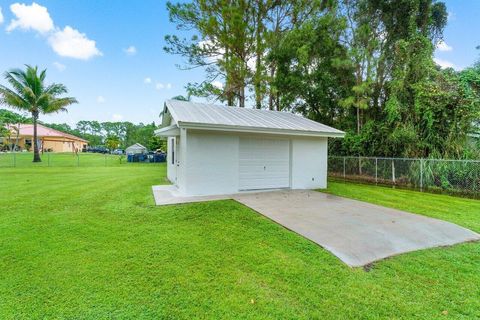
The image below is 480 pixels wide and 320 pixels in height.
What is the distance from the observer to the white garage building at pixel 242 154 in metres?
7.74

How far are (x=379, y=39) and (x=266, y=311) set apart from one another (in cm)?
1496

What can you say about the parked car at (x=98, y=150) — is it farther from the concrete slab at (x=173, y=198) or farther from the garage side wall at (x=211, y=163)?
the garage side wall at (x=211, y=163)

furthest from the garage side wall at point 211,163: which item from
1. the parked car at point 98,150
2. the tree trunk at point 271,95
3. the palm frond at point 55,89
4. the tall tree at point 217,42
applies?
the parked car at point 98,150

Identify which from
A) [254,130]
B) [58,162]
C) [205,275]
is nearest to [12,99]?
[58,162]

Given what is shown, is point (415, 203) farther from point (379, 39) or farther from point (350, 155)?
point (379, 39)

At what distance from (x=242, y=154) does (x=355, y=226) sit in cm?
460

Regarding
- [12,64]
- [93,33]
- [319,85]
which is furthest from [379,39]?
[12,64]

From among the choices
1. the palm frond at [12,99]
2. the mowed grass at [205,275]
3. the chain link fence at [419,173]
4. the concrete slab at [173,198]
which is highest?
the palm frond at [12,99]

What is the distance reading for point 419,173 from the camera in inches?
385

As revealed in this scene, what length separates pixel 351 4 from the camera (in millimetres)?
13781

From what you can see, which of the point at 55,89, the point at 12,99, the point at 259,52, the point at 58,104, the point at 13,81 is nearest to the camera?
the point at 259,52

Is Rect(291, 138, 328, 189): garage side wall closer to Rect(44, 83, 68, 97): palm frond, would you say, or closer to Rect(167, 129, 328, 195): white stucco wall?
Rect(167, 129, 328, 195): white stucco wall

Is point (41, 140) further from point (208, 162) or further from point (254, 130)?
point (254, 130)

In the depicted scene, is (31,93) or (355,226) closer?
(355,226)
